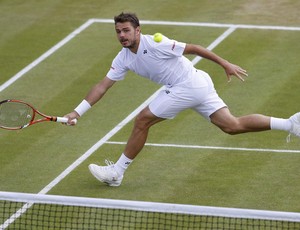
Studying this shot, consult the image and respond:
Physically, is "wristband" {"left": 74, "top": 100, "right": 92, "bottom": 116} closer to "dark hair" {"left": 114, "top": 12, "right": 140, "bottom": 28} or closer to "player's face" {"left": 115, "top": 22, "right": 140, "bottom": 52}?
"player's face" {"left": 115, "top": 22, "right": 140, "bottom": 52}

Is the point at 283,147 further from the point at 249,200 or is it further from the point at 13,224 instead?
the point at 13,224

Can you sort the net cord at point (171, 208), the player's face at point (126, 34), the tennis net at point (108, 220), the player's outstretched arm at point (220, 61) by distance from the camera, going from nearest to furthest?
1. the net cord at point (171, 208)
2. the tennis net at point (108, 220)
3. the player's outstretched arm at point (220, 61)
4. the player's face at point (126, 34)

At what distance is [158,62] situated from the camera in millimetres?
14961

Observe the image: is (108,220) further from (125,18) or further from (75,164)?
(125,18)

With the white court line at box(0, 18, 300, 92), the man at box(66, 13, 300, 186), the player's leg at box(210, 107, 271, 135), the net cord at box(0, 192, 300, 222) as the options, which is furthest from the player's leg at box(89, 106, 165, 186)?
the white court line at box(0, 18, 300, 92)

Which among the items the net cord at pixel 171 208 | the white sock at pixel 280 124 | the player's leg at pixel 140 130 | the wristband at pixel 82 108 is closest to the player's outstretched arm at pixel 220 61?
the white sock at pixel 280 124

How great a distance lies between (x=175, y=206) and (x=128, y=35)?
3.41 meters

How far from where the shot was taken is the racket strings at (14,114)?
15.0 metres

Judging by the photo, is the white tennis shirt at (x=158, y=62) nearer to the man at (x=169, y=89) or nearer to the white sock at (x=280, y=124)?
the man at (x=169, y=89)

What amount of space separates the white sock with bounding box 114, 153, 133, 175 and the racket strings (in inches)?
54.4

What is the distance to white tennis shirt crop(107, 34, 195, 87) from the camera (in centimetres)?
1488

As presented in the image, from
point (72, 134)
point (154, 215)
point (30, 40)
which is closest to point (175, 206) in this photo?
point (154, 215)

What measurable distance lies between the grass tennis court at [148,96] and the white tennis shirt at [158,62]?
1.51 meters

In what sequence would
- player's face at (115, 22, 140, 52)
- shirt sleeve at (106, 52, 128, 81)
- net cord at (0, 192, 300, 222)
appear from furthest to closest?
shirt sleeve at (106, 52, 128, 81) < player's face at (115, 22, 140, 52) < net cord at (0, 192, 300, 222)
